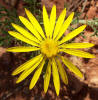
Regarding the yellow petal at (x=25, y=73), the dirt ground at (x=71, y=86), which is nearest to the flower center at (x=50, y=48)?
the yellow petal at (x=25, y=73)

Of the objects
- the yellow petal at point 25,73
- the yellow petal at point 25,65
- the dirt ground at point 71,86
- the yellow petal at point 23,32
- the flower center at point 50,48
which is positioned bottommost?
the dirt ground at point 71,86

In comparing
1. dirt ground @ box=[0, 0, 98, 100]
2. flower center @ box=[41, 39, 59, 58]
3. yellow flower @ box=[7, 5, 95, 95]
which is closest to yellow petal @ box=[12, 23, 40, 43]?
yellow flower @ box=[7, 5, 95, 95]

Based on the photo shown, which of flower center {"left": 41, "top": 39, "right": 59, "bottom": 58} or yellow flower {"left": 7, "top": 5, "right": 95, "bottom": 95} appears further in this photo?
flower center {"left": 41, "top": 39, "right": 59, "bottom": 58}

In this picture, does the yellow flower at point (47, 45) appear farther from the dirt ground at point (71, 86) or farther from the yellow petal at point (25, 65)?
the dirt ground at point (71, 86)

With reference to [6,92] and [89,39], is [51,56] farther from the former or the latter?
[6,92]

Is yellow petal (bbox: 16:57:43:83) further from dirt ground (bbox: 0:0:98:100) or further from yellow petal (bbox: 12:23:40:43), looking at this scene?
dirt ground (bbox: 0:0:98:100)

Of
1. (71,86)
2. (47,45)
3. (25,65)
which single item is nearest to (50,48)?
(47,45)

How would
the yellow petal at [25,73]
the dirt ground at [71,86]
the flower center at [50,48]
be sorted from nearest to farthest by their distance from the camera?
the yellow petal at [25,73], the flower center at [50,48], the dirt ground at [71,86]

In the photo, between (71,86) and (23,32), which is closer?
(23,32)

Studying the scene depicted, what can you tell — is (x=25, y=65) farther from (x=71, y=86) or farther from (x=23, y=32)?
(x=71, y=86)
